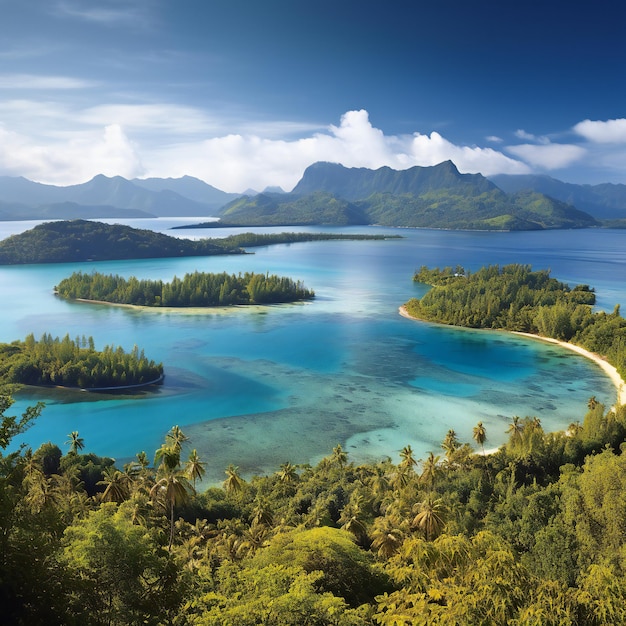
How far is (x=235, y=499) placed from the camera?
35094 millimetres

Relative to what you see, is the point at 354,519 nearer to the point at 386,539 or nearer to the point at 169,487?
the point at 386,539

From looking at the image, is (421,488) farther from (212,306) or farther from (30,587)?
(212,306)

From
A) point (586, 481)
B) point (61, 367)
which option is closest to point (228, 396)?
point (61, 367)

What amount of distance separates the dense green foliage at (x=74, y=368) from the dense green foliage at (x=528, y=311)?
61.1 metres

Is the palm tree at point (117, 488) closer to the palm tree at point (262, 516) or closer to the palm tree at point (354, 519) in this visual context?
the palm tree at point (262, 516)

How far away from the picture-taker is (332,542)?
18891mm

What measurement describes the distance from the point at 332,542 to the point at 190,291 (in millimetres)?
109052

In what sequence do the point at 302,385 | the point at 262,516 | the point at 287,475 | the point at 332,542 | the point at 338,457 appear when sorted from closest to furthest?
1. the point at 332,542
2. the point at 262,516
3. the point at 287,475
4. the point at 338,457
5. the point at 302,385

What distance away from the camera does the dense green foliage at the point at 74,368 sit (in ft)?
212

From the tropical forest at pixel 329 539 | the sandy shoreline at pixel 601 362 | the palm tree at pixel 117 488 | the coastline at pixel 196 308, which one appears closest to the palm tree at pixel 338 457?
the tropical forest at pixel 329 539

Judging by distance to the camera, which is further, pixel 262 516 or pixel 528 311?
pixel 528 311

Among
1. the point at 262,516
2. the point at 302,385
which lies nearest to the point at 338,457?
the point at 262,516

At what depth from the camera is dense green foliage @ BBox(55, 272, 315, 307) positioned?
122 meters

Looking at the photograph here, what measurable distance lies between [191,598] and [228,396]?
152ft
